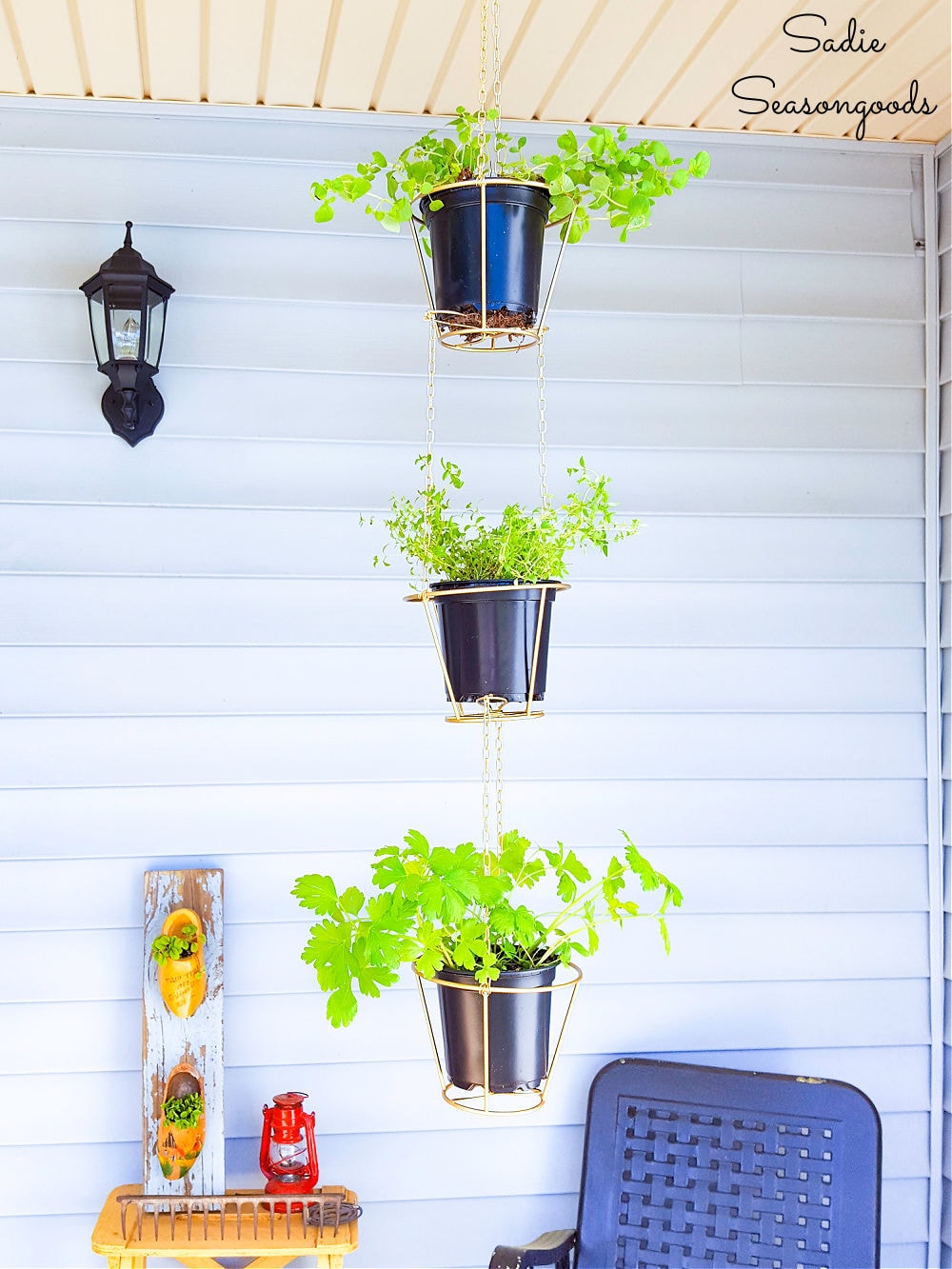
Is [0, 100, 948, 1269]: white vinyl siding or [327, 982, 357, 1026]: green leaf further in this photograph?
[0, 100, 948, 1269]: white vinyl siding

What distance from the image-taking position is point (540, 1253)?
6.56 feet

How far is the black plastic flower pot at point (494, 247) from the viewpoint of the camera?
1.45 meters

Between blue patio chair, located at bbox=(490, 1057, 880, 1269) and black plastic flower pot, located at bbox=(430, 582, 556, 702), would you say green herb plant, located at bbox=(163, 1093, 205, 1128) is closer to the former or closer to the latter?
blue patio chair, located at bbox=(490, 1057, 880, 1269)


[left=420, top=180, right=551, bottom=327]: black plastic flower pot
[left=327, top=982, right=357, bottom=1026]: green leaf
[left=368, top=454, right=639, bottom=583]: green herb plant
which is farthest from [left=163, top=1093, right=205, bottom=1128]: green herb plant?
[left=420, top=180, right=551, bottom=327]: black plastic flower pot

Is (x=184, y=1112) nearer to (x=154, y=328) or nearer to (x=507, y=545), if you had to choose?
(x=507, y=545)

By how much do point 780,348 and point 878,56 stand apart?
1.84 ft

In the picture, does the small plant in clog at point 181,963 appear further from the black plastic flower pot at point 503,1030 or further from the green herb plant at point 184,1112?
the black plastic flower pot at point 503,1030

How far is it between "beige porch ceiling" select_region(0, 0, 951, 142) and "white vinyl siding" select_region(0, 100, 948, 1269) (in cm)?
9

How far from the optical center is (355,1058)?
7.28 feet

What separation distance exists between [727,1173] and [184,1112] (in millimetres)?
994

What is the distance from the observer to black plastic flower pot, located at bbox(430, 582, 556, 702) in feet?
4.83

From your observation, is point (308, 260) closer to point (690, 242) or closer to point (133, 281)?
point (133, 281)

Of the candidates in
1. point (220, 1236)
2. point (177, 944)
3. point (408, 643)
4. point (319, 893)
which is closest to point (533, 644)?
point (319, 893)

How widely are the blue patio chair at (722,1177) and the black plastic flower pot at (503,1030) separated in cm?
67
